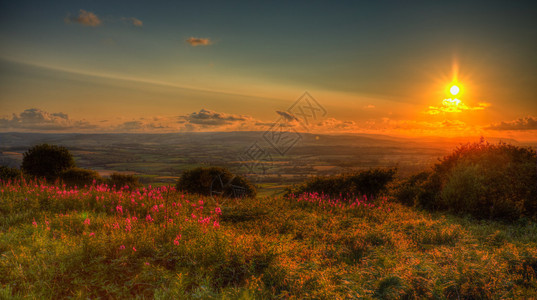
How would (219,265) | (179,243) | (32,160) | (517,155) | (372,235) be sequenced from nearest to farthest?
(219,265)
(179,243)
(372,235)
(517,155)
(32,160)

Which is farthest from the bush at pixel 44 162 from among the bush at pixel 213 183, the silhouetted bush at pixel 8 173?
the bush at pixel 213 183

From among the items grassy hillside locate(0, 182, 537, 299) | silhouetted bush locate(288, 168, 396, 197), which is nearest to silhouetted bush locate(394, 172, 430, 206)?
silhouetted bush locate(288, 168, 396, 197)

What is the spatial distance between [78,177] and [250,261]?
12.6m

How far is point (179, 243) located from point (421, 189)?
9.35 metres

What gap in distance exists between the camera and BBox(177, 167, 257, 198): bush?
42.1 ft

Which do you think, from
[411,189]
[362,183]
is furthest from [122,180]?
[411,189]

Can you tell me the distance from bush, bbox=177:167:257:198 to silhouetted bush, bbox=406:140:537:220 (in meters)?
7.22

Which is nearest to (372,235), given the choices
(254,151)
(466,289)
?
(466,289)

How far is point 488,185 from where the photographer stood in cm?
990

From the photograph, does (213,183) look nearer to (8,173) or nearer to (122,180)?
(122,180)

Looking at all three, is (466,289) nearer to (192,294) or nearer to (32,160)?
(192,294)

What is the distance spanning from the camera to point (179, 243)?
5387 millimetres

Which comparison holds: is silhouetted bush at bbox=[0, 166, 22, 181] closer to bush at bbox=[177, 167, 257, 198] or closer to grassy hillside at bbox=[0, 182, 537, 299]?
grassy hillside at bbox=[0, 182, 537, 299]

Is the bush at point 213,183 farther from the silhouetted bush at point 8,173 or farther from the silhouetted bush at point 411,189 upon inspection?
the silhouetted bush at point 8,173
